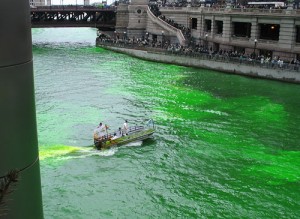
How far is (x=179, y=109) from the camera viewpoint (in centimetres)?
4056

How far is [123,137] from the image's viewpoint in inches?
1161

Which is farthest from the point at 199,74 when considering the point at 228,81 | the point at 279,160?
the point at 279,160

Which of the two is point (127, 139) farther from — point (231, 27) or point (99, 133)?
point (231, 27)

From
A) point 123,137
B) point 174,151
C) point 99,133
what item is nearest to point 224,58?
point 174,151

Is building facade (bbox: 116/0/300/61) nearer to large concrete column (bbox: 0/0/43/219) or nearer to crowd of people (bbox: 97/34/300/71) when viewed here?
crowd of people (bbox: 97/34/300/71)

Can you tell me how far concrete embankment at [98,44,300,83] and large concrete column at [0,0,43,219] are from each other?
51.7 meters

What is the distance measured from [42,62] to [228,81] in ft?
108

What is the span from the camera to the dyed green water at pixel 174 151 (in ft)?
69.4

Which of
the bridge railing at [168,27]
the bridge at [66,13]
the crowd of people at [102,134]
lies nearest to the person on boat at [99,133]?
the crowd of people at [102,134]

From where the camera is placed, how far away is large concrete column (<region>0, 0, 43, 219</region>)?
4.98 meters

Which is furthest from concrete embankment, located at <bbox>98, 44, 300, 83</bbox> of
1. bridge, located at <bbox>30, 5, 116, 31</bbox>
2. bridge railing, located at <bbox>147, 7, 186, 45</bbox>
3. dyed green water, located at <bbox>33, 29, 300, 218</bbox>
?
bridge, located at <bbox>30, 5, 116, 31</bbox>

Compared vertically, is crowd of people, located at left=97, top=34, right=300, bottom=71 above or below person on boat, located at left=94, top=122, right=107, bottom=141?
above

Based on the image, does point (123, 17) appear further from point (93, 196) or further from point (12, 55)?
point (12, 55)

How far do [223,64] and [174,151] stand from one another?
35695 millimetres
